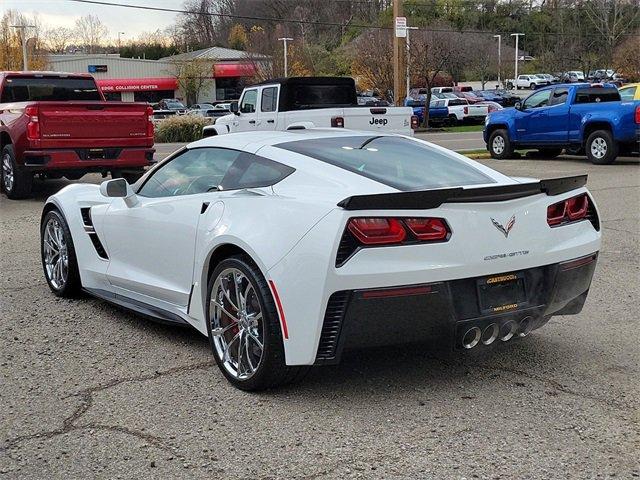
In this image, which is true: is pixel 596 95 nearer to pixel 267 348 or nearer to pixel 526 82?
pixel 267 348

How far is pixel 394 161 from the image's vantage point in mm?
4754

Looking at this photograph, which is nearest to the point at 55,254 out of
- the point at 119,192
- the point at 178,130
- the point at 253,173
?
the point at 119,192

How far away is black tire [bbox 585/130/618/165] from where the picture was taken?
1700cm

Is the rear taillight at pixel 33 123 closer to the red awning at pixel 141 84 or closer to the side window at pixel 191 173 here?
the side window at pixel 191 173

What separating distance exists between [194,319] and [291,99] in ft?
41.6

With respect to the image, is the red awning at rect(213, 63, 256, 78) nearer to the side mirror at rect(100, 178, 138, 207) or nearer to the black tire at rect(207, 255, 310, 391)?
the side mirror at rect(100, 178, 138, 207)

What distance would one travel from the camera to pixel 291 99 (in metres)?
16.9

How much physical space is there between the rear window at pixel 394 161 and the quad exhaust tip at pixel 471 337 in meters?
0.86

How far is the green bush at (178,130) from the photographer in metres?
29.9

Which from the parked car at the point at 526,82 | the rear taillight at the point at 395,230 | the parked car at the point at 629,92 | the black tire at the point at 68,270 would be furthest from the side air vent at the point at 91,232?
the parked car at the point at 526,82

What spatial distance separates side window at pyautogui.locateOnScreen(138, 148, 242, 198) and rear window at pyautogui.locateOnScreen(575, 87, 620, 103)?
14750mm

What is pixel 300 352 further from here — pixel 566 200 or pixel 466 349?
pixel 566 200

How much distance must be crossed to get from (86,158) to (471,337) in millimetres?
8995

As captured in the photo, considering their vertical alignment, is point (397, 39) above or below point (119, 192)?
above
